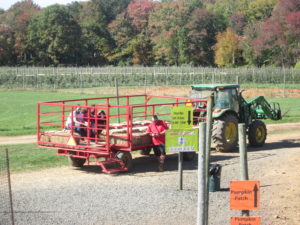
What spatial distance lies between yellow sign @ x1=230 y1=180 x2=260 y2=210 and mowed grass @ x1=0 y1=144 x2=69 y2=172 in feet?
32.0

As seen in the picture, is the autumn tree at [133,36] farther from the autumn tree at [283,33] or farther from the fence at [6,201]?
Result: the fence at [6,201]

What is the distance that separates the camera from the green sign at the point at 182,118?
11.8m

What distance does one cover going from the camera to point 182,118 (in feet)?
39.2

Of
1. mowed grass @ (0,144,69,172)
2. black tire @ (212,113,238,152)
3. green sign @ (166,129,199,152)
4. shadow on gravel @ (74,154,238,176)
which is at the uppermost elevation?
green sign @ (166,129,199,152)

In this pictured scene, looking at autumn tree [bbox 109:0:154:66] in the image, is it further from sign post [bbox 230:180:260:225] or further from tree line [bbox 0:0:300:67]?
sign post [bbox 230:180:260:225]

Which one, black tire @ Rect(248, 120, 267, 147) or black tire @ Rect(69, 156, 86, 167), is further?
black tire @ Rect(248, 120, 267, 147)

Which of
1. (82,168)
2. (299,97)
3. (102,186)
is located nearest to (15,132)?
(82,168)

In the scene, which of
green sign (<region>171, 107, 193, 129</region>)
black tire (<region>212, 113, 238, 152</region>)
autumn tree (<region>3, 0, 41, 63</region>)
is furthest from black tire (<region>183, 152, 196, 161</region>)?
autumn tree (<region>3, 0, 41, 63</region>)

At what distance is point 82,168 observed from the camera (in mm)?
15438

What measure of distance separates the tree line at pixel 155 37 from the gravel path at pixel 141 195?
4667cm

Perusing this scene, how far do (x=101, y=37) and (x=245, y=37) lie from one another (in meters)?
22.9

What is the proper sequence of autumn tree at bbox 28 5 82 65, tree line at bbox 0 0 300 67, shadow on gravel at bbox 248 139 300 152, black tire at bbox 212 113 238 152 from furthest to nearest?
autumn tree at bbox 28 5 82 65, tree line at bbox 0 0 300 67, shadow on gravel at bbox 248 139 300 152, black tire at bbox 212 113 238 152

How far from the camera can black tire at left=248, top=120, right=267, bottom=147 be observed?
18.6 metres

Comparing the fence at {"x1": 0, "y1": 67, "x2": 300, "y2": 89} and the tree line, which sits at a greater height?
the tree line
